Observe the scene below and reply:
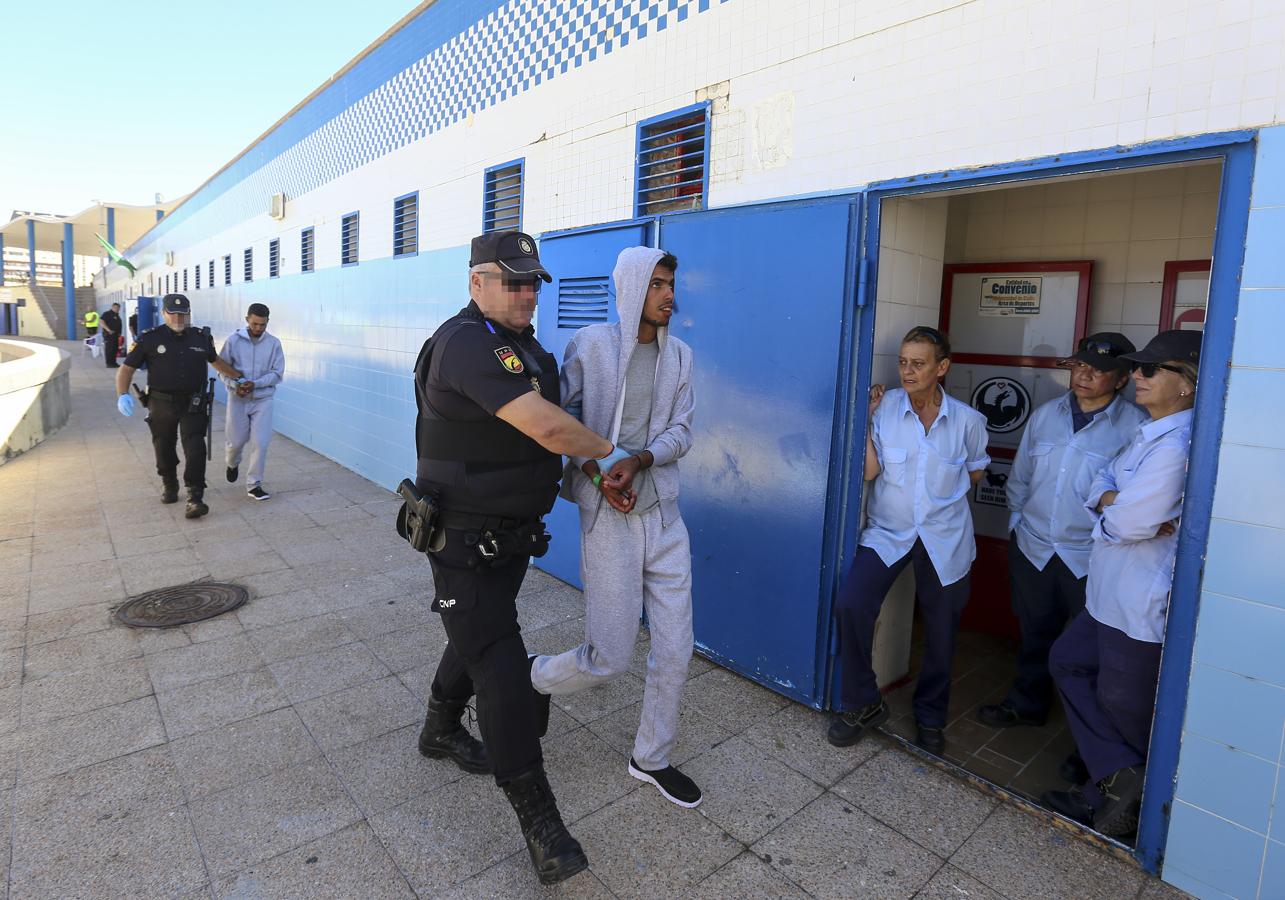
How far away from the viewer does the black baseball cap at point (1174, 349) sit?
240cm

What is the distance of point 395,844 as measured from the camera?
8.05 feet

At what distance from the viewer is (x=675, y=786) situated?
272 cm

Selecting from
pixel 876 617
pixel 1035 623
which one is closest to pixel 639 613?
pixel 876 617

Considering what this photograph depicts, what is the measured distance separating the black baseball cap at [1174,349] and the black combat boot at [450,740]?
272cm

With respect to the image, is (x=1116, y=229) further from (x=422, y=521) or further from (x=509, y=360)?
(x=422, y=521)

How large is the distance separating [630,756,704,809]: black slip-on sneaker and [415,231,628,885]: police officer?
0.54 metres

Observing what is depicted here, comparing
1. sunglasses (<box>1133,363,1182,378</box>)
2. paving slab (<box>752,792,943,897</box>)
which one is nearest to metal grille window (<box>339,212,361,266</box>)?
paving slab (<box>752,792,943,897</box>)

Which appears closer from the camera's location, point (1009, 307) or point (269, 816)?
point (269, 816)

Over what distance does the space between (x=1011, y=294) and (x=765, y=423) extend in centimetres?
175

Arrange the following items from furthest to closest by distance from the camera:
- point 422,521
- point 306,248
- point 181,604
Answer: point 306,248 → point 181,604 → point 422,521

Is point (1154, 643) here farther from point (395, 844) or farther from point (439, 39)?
point (439, 39)

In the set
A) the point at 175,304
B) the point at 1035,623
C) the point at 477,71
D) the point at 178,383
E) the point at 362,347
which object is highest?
the point at 477,71

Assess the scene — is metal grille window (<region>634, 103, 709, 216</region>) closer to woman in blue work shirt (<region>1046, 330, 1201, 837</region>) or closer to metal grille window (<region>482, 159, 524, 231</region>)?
metal grille window (<region>482, 159, 524, 231</region>)

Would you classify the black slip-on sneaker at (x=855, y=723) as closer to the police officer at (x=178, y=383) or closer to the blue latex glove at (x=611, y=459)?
the blue latex glove at (x=611, y=459)
